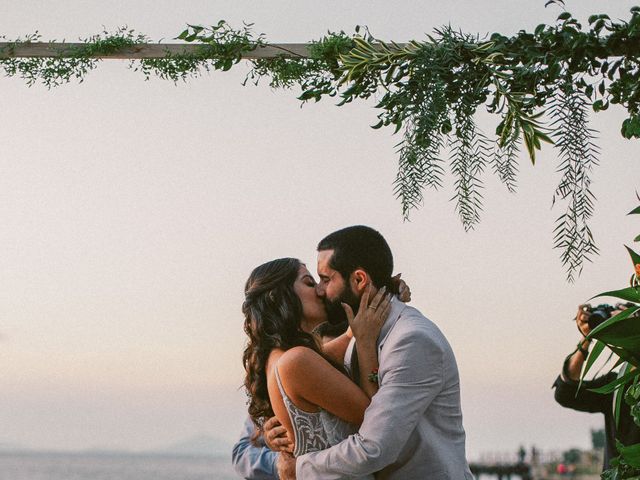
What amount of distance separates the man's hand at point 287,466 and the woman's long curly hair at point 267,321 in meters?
0.21

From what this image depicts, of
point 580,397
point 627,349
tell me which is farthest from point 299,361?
point 580,397

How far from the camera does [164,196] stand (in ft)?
21.4

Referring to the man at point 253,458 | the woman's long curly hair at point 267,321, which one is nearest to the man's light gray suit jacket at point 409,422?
the woman's long curly hair at point 267,321

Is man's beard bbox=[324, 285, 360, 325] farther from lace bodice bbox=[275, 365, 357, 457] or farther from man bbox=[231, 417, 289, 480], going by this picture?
man bbox=[231, 417, 289, 480]

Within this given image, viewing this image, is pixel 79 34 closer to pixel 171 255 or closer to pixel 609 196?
pixel 609 196

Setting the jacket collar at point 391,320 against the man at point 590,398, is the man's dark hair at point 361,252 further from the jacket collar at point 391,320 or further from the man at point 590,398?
the man at point 590,398

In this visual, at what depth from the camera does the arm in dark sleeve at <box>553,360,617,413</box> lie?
11.9ft

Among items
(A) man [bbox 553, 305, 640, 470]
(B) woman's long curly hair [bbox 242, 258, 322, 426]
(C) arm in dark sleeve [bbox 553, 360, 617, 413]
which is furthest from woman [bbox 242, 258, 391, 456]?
(C) arm in dark sleeve [bbox 553, 360, 617, 413]

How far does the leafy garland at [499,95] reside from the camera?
223 cm

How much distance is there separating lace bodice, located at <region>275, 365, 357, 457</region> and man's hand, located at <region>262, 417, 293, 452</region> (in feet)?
0.24

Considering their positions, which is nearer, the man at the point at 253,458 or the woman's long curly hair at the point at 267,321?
the woman's long curly hair at the point at 267,321

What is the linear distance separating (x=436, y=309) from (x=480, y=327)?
504mm

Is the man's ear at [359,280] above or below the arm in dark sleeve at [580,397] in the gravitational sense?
above

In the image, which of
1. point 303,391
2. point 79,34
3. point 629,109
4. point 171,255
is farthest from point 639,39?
point 171,255
